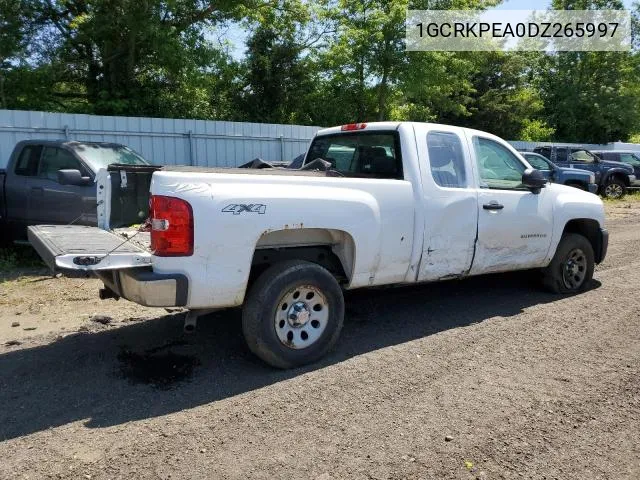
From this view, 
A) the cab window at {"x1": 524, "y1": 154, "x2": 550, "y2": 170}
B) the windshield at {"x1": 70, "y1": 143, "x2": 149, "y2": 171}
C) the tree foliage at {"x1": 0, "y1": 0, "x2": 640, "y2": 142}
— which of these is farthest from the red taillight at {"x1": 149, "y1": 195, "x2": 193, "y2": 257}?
the cab window at {"x1": 524, "y1": 154, "x2": 550, "y2": 170}

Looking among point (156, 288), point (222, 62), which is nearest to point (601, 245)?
point (156, 288)

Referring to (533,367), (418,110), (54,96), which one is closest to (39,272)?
(533,367)

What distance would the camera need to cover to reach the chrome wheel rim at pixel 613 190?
20000 millimetres

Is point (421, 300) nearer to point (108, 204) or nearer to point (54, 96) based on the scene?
point (108, 204)

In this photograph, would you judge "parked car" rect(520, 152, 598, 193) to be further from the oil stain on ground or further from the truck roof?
the oil stain on ground

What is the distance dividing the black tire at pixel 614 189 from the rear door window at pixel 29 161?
1832 centimetres

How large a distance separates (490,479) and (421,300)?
11.2 feet

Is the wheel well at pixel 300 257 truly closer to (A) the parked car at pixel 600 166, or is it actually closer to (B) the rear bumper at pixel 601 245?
(B) the rear bumper at pixel 601 245

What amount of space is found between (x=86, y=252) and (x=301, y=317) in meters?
1.63

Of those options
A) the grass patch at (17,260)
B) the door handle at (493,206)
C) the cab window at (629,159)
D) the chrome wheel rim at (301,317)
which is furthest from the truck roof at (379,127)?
the cab window at (629,159)

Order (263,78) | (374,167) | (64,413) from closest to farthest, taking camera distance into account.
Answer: (64,413) → (374,167) → (263,78)

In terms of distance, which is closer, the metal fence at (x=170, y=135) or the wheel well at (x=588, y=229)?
the wheel well at (x=588, y=229)

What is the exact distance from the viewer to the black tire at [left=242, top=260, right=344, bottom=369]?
4145 mm

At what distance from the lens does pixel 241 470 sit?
10.0 feet
